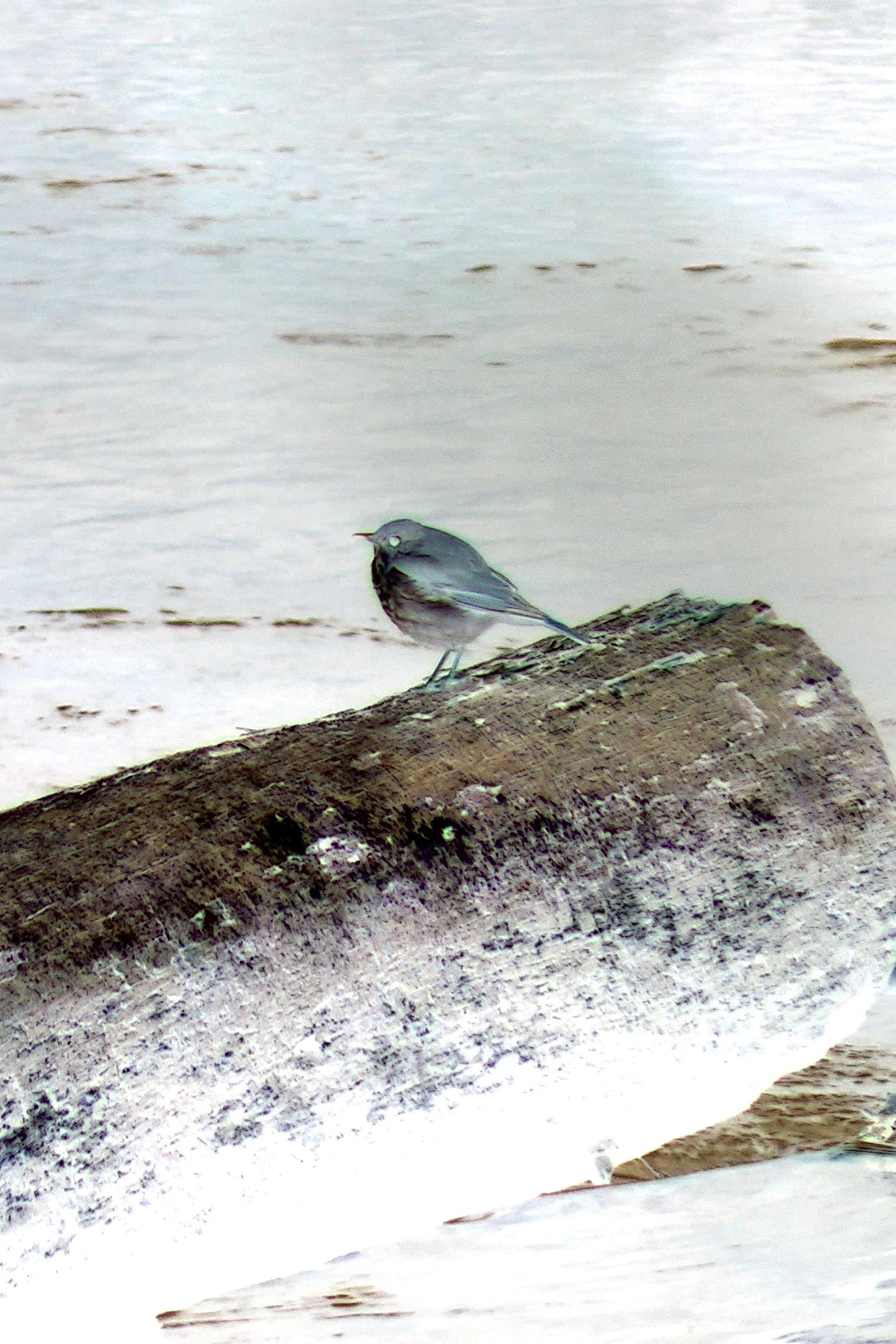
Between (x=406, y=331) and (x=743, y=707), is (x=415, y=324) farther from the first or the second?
(x=743, y=707)

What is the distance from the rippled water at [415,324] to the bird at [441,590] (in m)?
0.45

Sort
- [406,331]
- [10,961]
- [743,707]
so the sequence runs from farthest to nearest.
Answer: [406,331], [743,707], [10,961]

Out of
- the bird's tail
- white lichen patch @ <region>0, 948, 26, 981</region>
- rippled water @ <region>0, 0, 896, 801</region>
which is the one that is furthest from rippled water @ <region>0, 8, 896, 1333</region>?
white lichen patch @ <region>0, 948, 26, 981</region>

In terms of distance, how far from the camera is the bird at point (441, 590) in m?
0.81

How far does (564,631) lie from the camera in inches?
31.9

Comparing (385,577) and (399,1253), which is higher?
(385,577)

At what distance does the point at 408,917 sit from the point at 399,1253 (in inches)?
15.0

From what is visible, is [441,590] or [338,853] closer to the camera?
[338,853]

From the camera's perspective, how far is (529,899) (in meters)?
0.70

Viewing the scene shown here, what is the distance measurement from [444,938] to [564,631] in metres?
0.21

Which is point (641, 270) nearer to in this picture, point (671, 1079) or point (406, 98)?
point (406, 98)

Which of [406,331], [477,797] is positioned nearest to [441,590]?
[477,797]

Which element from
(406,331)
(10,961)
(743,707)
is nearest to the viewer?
(10,961)

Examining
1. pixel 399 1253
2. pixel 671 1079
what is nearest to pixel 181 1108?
pixel 671 1079
